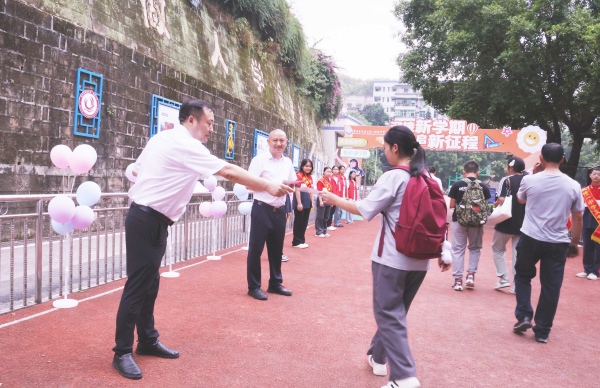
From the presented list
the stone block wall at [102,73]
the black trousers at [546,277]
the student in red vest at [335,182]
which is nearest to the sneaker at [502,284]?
the black trousers at [546,277]

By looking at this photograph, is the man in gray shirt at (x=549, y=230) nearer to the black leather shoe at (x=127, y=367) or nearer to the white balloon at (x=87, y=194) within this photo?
the black leather shoe at (x=127, y=367)

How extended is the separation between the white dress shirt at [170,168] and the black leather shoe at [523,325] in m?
3.31

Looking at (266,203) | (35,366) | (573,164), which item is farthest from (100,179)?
(573,164)

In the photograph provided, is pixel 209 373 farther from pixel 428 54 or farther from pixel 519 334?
pixel 428 54

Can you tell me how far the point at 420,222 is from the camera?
2941 mm

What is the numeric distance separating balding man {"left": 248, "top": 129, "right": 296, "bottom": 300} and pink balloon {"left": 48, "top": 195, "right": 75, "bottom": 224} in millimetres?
1830

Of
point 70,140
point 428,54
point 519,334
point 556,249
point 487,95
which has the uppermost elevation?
point 428,54

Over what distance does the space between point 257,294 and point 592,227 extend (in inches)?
245

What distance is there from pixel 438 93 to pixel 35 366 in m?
20.7

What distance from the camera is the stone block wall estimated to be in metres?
6.75

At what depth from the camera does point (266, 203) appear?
542 centimetres

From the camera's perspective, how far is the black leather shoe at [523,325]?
4641 millimetres

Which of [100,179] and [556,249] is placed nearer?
[556,249]

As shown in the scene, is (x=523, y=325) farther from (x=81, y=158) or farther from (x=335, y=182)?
(x=335, y=182)
